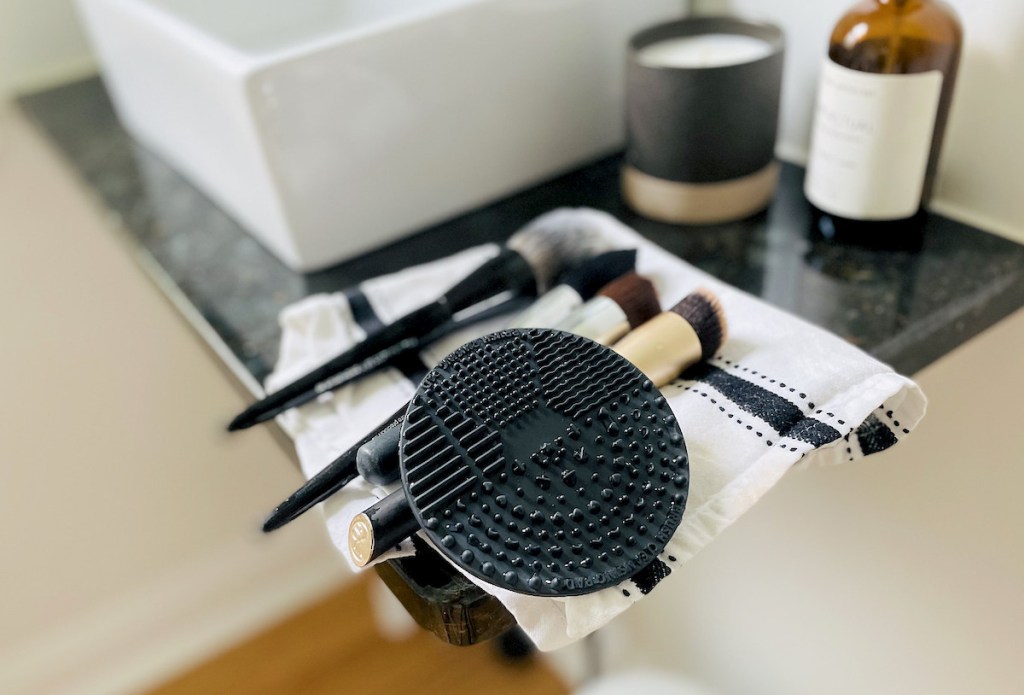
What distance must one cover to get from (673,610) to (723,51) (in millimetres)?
576

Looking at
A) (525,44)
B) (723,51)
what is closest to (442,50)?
(525,44)

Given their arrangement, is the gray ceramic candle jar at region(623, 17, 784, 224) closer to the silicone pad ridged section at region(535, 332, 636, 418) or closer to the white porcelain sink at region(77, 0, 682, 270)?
the white porcelain sink at region(77, 0, 682, 270)

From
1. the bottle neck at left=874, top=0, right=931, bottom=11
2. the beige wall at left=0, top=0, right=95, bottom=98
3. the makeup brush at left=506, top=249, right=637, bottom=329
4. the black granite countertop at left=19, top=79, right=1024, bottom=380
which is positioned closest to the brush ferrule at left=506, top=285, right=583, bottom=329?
the makeup brush at left=506, top=249, right=637, bottom=329

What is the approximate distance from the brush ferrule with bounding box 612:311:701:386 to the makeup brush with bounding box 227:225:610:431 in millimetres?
99

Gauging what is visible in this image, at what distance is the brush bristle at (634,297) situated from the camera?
43 cm

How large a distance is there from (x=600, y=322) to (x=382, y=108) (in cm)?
22

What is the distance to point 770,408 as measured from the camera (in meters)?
0.38

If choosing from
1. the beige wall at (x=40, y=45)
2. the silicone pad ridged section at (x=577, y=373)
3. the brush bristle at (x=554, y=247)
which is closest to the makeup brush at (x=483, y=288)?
the brush bristle at (x=554, y=247)

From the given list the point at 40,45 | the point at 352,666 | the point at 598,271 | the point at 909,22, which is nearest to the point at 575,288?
the point at 598,271

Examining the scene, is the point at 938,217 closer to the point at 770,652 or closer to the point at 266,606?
the point at 770,652

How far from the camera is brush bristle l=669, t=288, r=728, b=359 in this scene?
0.41 meters

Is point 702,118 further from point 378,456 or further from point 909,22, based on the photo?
point 378,456

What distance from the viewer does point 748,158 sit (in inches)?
21.7

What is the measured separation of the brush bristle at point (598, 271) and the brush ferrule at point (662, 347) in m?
0.06
